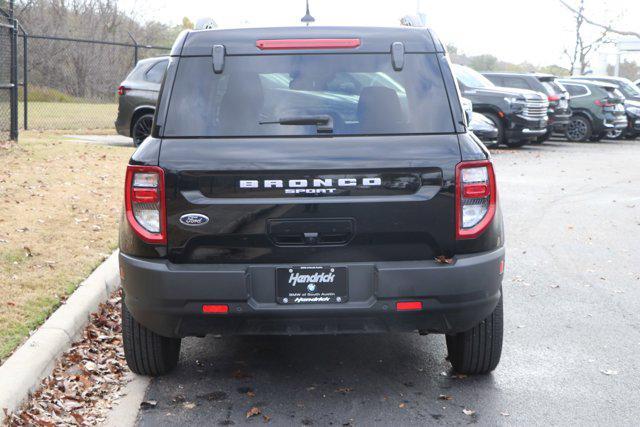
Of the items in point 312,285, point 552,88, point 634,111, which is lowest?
point 634,111

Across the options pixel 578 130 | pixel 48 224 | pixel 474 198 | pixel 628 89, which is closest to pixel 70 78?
pixel 578 130

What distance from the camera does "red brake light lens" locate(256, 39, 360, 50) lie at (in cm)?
459

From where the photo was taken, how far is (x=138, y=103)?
681 inches

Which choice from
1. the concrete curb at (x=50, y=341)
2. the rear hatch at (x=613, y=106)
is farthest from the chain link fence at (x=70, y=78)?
the concrete curb at (x=50, y=341)

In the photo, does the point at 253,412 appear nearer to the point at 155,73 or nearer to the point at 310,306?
the point at 310,306

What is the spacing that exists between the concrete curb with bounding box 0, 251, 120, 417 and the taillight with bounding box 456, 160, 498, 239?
225 cm

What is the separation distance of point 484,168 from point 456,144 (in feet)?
0.58

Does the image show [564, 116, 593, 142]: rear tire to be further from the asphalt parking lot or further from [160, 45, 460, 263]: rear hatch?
[160, 45, 460, 263]: rear hatch

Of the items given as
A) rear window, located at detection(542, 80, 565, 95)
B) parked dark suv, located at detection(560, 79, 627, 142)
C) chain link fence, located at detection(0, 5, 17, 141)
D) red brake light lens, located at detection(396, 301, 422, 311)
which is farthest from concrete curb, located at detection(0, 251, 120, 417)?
parked dark suv, located at detection(560, 79, 627, 142)

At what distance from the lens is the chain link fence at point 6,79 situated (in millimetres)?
14820

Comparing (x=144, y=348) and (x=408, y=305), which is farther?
(x=144, y=348)

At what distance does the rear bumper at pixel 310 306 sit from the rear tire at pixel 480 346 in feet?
1.50

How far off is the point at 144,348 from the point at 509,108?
18026 mm

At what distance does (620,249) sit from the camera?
923 cm
